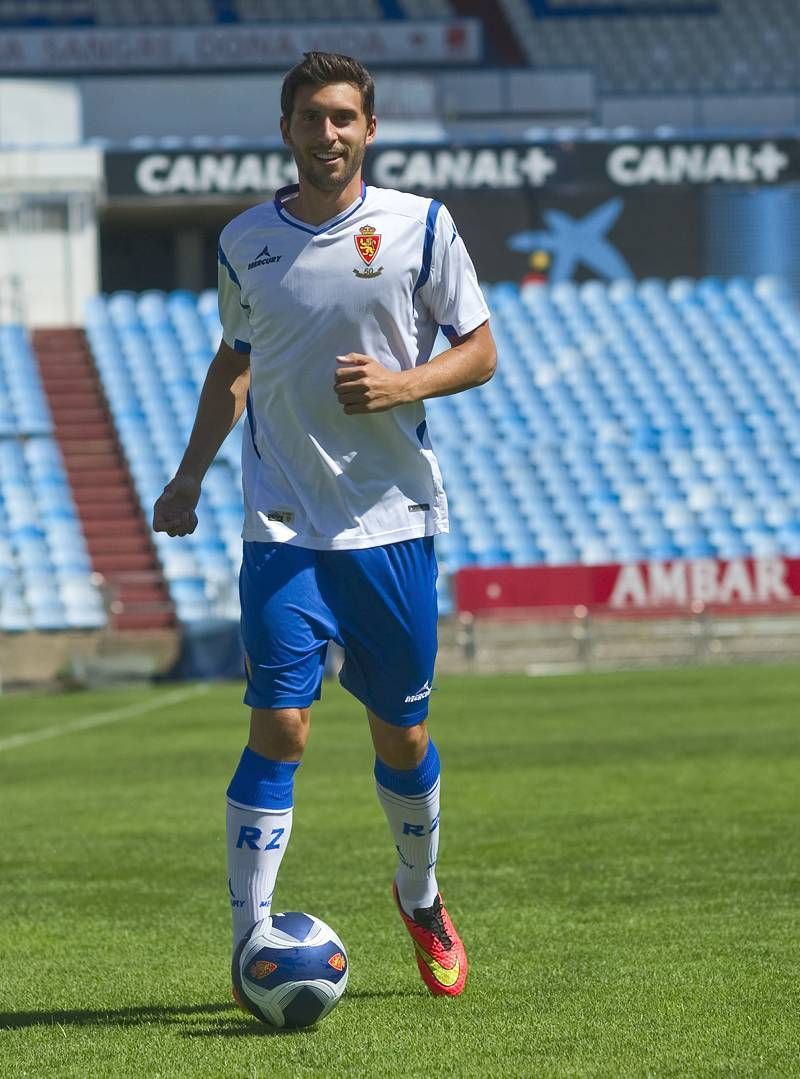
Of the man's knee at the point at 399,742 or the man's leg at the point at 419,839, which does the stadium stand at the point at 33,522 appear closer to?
the man's leg at the point at 419,839

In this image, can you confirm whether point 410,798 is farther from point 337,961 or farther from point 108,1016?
point 108,1016

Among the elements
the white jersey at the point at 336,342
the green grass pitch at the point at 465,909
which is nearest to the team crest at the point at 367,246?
the white jersey at the point at 336,342

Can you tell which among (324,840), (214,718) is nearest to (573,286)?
(214,718)

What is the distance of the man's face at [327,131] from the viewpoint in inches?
178

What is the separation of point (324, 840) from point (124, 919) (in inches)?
86.1

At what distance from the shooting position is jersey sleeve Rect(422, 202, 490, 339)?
4680mm

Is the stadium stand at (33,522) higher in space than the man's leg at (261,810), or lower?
lower

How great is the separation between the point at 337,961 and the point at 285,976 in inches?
6.6

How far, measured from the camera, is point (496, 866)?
7246 millimetres

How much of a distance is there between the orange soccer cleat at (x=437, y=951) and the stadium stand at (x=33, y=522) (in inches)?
694

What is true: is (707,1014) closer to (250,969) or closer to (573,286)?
(250,969)

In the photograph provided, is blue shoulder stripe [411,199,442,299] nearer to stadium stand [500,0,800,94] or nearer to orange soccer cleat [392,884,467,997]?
orange soccer cleat [392,884,467,997]

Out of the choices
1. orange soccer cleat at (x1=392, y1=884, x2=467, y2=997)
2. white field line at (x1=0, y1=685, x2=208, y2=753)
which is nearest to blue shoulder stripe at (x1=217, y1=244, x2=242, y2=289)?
orange soccer cleat at (x1=392, y1=884, x2=467, y2=997)

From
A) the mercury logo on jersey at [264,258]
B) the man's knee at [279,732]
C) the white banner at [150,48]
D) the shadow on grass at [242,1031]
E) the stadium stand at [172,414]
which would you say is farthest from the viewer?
the white banner at [150,48]
